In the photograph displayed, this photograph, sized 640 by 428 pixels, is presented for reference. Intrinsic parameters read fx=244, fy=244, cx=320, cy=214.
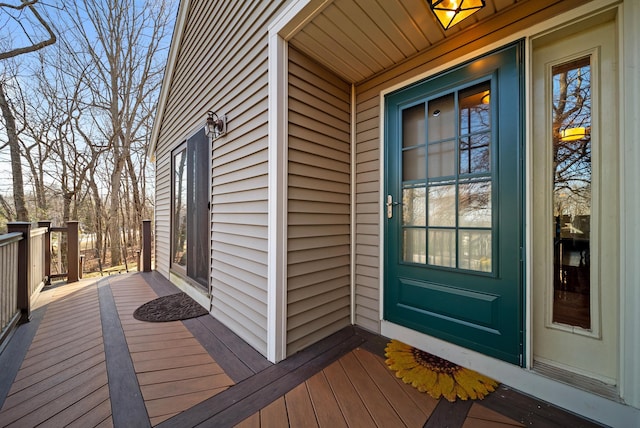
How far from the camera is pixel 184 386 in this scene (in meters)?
1.51

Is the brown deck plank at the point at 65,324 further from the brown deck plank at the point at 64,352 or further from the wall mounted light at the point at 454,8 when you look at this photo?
the wall mounted light at the point at 454,8

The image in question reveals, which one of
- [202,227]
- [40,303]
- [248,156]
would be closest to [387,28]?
[248,156]

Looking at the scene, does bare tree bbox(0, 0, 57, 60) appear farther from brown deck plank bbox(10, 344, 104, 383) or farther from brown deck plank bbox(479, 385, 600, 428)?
brown deck plank bbox(479, 385, 600, 428)

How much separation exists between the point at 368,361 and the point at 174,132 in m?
4.46

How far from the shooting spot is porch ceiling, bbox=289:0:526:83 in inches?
62.3

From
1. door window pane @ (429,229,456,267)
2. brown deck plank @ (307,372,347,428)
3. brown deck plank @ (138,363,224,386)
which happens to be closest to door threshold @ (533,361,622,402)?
door window pane @ (429,229,456,267)

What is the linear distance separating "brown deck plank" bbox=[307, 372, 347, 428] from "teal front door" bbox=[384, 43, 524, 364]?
0.85 meters

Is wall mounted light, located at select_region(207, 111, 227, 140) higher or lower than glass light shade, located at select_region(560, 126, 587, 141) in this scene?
higher

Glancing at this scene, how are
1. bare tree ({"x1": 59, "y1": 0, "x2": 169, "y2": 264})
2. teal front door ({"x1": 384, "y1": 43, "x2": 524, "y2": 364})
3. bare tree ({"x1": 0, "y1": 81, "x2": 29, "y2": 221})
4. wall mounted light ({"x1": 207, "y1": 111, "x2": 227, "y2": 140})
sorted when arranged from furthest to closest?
bare tree ({"x1": 59, "y1": 0, "x2": 169, "y2": 264}), bare tree ({"x1": 0, "y1": 81, "x2": 29, "y2": 221}), wall mounted light ({"x1": 207, "y1": 111, "x2": 227, "y2": 140}), teal front door ({"x1": 384, "y1": 43, "x2": 524, "y2": 364})

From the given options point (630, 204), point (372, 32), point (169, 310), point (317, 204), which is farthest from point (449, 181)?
point (169, 310)

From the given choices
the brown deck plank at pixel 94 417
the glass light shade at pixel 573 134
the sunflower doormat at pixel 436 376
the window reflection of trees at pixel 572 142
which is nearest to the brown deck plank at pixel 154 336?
the brown deck plank at pixel 94 417

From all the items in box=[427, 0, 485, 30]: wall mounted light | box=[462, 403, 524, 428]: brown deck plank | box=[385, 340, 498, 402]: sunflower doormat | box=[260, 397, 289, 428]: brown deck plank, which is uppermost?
box=[427, 0, 485, 30]: wall mounted light

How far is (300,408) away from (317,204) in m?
1.39

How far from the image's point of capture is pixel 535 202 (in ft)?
5.09
